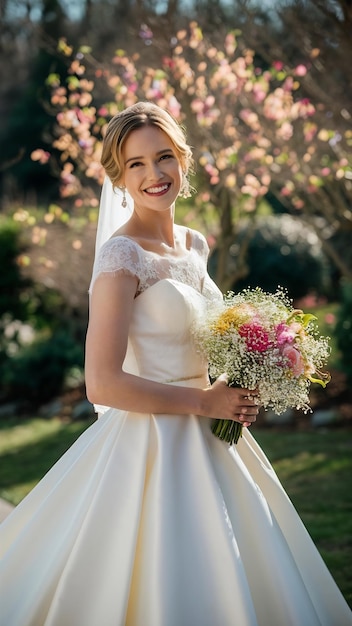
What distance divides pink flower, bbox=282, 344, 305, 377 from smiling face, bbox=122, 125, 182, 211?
72cm

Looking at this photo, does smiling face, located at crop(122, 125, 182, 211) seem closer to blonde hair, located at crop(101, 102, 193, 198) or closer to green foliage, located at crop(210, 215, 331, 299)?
blonde hair, located at crop(101, 102, 193, 198)

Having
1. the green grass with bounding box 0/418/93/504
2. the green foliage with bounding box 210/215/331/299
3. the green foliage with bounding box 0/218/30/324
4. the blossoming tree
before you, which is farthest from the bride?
the green foliage with bounding box 210/215/331/299

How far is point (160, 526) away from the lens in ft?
9.40

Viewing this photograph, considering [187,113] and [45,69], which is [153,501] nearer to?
[187,113]

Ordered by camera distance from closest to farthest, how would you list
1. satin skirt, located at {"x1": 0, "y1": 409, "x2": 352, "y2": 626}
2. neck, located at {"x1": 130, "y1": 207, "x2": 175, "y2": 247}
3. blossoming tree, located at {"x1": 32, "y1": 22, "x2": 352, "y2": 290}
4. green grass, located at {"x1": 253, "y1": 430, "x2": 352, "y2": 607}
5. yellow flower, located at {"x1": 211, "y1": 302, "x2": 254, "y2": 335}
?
satin skirt, located at {"x1": 0, "y1": 409, "x2": 352, "y2": 626} < yellow flower, located at {"x1": 211, "y1": 302, "x2": 254, "y2": 335} < neck, located at {"x1": 130, "y1": 207, "x2": 175, "y2": 247} < green grass, located at {"x1": 253, "y1": 430, "x2": 352, "y2": 607} < blossoming tree, located at {"x1": 32, "y1": 22, "x2": 352, "y2": 290}

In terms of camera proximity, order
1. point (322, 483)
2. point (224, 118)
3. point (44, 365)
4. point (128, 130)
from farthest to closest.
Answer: point (44, 365), point (224, 118), point (322, 483), point (128, 130)

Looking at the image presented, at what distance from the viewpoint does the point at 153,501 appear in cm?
292

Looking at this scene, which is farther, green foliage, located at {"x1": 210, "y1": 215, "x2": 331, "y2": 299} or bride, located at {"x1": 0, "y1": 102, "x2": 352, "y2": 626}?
green foliage, located at {"x1": 210, "y1": 215, "x2": 331, "y2": 299}

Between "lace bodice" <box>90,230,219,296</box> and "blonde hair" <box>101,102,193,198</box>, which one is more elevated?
"blonde hair" <box>101,102,193,198</box>

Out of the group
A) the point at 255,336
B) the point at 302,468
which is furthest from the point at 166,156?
the point at 302,468

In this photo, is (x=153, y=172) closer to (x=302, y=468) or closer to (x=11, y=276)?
(x=302, y=468)

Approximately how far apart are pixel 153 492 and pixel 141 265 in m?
0.78

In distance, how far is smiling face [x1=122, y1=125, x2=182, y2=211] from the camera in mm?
3135

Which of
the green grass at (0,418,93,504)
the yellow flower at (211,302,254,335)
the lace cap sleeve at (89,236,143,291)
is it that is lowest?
the yellow flower at (211,302,254,335)
